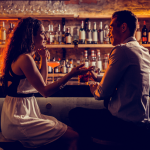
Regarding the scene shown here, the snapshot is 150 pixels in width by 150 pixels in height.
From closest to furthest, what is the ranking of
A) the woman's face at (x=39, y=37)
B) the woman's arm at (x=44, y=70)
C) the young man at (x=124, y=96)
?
the young man at (x=124, y=96) → the woman's face at (x=39, y=37) → the woman's arm at (x=44, y=70)

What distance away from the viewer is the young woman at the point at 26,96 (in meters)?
0.98

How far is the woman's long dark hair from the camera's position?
1.09m

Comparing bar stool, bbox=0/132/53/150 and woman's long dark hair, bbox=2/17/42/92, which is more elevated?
woman's long dark hair, bbox=2/17/42/92

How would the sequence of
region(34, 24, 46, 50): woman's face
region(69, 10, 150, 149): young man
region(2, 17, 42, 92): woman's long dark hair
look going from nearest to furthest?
region(69, 10, 150, 149): young man → region(2, 17, 42, 92): woman's long dark hair → region(34, 24, 46, 50): woman's face

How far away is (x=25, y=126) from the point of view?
97 cm

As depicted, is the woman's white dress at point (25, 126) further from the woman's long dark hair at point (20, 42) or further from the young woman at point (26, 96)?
the woman's long dark hair at point (20, 42)

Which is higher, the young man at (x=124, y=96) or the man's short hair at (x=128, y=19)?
the man's short hair at (x=128, y=19)

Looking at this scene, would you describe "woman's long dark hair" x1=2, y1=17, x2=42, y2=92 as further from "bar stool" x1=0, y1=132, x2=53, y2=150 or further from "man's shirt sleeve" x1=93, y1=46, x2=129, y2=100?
"man's shirt sleeve" x1=93, y1=46, x2=129, y2=100

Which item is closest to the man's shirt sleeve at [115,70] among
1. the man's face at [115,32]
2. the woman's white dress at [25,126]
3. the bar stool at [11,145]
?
the man's face at [115,32]

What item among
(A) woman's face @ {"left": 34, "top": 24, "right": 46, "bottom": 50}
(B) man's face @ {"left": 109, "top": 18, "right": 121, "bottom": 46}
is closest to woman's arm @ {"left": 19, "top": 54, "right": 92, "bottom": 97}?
(A) woman's face @ {"left": 34, "top": 24, "right": 46, "bottom": 50}

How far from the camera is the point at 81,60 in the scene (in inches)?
117

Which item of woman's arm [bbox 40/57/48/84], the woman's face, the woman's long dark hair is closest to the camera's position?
the woman's long dark hair

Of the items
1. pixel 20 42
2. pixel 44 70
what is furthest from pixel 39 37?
pixel 44 70

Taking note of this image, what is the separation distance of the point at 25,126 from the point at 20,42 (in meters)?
0.54
